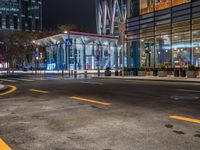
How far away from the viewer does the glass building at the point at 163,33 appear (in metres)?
28.6

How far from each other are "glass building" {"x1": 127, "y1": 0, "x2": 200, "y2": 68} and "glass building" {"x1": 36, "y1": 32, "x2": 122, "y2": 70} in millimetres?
23809

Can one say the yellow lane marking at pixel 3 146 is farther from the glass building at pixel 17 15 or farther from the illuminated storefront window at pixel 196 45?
the glass building at pixel 17 15

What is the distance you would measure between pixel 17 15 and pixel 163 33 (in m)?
175

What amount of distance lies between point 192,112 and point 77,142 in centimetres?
419

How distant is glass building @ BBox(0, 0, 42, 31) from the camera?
584 ft

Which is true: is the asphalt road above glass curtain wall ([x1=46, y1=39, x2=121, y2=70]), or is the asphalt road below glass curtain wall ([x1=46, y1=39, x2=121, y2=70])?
below

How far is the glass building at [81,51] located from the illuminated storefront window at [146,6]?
25.6 meters

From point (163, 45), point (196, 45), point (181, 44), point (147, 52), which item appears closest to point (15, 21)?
point (147, 52)

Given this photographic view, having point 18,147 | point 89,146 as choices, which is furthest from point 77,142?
point 18,147

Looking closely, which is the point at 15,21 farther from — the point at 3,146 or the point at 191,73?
the point at 3,146

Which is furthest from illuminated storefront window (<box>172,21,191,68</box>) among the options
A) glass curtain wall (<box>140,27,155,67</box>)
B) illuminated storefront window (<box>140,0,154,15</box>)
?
illuminated storefront window (<box>140,0,154,15</box>)

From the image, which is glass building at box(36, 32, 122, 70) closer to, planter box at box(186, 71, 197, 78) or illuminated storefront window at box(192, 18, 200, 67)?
illuminated storefront window at box(192, 18, 200, 67)

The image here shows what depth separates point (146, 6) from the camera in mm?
33781

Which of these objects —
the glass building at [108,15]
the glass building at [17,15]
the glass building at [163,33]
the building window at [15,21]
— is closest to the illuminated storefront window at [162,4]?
the glass building at [163,33]
